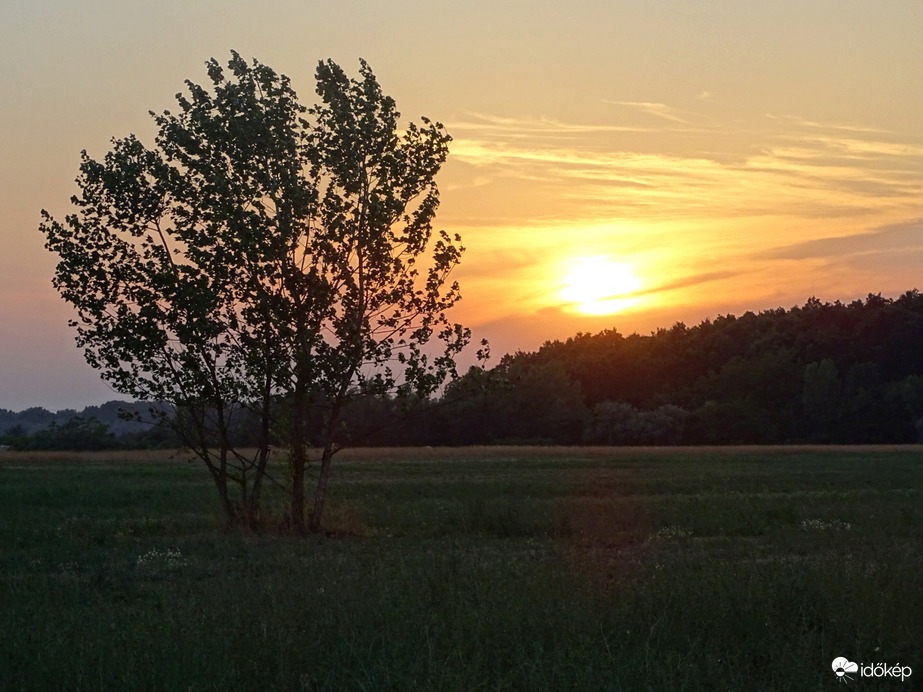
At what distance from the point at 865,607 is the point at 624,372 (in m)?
128

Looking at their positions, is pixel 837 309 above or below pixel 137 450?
above

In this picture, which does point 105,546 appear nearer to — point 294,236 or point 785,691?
point 294,236

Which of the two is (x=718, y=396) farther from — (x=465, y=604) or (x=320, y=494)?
(x=465, y=604)

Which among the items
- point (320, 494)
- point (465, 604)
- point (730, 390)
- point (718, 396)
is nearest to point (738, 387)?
point (730, 390)

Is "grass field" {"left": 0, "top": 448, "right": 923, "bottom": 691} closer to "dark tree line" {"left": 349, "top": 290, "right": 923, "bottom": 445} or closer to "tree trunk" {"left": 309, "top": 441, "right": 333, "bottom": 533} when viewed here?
"tree trunk" {"left": 309, "top": 441, "right": 333, "bottom": 533}

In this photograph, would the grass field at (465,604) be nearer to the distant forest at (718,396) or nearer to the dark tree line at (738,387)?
the distant forest at (718,396)

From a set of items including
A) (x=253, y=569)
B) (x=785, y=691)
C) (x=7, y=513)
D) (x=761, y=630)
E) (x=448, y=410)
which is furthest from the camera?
(x=448, y=410)

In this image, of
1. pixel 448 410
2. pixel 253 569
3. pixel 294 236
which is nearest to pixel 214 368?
pixel 294 236

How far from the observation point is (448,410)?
108500mm

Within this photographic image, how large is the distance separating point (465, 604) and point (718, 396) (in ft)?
383

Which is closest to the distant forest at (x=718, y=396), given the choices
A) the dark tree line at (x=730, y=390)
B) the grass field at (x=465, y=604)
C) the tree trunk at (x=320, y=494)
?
the dark tree line at (x=730, y=390)

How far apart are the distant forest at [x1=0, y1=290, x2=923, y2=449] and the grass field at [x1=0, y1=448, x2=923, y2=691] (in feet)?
242

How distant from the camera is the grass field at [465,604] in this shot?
8570mm

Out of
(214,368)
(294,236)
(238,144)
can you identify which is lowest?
(214,368)
